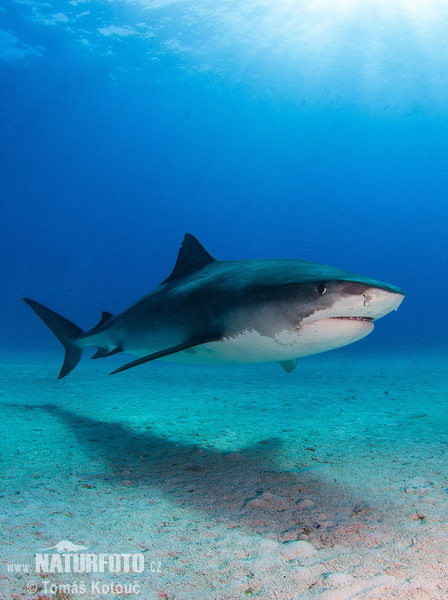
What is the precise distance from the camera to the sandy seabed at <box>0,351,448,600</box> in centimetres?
164

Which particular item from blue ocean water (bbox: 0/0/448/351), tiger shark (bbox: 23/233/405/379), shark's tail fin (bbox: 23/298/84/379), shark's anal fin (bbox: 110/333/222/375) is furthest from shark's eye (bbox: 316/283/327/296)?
blue ocean water (bbox: 0/0/448/351)

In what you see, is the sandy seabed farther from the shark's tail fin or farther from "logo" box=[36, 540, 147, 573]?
the shark's tail fin

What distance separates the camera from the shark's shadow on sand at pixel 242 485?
2.19 m

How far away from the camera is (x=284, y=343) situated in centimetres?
328

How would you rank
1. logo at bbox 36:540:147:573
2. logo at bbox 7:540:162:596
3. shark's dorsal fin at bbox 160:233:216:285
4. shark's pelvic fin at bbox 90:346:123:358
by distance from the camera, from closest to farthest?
logo at bbox 7:540:162:596 → logo at bbox 36:540:147:573 → shark's dorsal fin at bbox 160:233:216:285 → shark's pelvic fin at bbox 90:346:123:358

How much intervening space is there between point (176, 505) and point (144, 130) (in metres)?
78.2

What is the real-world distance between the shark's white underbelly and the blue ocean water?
26.0m

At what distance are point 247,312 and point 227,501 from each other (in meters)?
1.62

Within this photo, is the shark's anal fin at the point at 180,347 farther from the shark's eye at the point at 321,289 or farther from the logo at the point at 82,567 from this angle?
Result: the logo at the point at 82,567

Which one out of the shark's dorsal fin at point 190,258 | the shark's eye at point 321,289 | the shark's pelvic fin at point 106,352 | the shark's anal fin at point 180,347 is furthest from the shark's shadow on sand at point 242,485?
the shark's dorsal fin at point 190,258

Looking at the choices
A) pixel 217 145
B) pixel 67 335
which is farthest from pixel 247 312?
pixel 217 145

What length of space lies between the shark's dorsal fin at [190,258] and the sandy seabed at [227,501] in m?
2.19

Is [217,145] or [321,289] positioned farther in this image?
[217,145]

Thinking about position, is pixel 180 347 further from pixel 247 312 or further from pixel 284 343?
pixel 284 343
